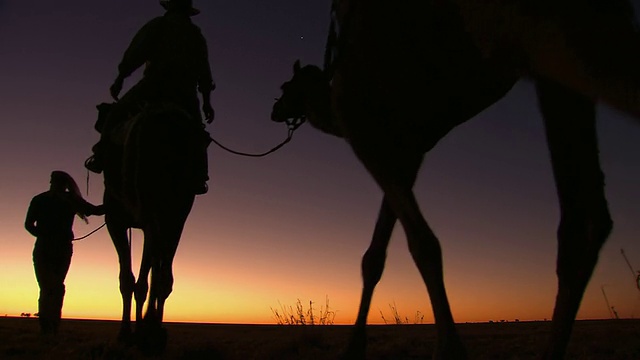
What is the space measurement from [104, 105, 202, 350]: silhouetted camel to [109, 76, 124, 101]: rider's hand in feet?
3.10

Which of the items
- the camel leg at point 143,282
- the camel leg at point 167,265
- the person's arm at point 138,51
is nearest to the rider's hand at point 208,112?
the person's arm at point 138,51

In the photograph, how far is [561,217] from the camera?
331 cm

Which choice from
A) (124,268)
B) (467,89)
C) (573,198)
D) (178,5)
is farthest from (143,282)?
(573,198)

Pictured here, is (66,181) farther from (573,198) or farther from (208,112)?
(573,198)

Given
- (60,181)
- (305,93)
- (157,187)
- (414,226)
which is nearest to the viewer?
(414,226)

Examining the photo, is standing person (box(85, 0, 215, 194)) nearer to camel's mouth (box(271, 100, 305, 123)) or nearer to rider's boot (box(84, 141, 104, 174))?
rider's boot (box(84, 141, 104, 174))

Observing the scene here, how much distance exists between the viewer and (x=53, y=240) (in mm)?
10305

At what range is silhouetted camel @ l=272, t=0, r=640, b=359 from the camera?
212 centimetres

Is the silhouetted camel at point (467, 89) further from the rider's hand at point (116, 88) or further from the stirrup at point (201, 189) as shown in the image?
the rider's hand at point (116, 88)

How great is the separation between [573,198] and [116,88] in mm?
6016

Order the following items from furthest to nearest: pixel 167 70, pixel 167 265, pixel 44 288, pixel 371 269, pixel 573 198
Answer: pixel 44 288 → pixel 167 70 → pixel 167 265 → pixel 371 269 → pixel 573 198

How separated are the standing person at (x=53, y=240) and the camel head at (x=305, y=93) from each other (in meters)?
5.82

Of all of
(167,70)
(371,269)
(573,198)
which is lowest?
(371,269)

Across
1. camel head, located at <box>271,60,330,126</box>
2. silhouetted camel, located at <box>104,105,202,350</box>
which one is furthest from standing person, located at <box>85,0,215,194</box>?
camel head, located at <box>271,60,330,126</box>
